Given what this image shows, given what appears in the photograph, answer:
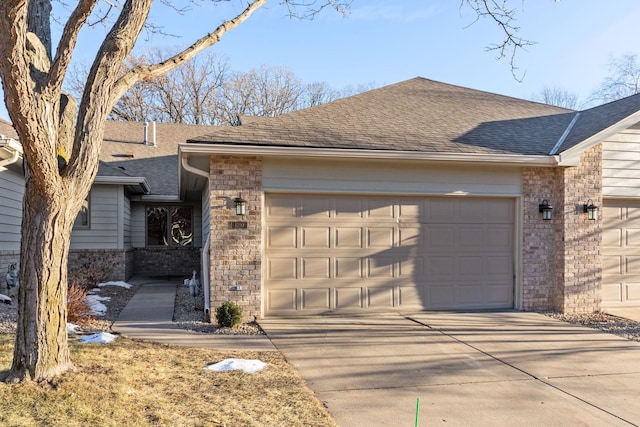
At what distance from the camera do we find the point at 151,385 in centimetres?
471

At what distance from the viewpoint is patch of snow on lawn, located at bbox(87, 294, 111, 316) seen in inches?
351

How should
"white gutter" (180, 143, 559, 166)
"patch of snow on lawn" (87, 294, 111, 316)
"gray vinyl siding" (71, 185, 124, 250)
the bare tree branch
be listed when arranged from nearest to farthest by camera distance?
the bare tree branch
"white gutter" (180, 143, 559, 166)
"patch of snow on lawn" (87, 294, 111, 316)
"gray vinyl siding" (71, 185, 124, 250)

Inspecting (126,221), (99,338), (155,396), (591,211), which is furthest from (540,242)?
(126,221)

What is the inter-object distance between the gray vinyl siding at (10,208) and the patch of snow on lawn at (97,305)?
8.05 feet

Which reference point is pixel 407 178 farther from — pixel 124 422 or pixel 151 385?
pixel 124 422

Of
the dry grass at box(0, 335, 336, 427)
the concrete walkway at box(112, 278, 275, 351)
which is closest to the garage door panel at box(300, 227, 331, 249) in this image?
the concrete walkway at box(112, 278, 275, 351)

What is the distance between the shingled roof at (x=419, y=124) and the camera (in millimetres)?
8492

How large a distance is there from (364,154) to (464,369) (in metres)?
3.92

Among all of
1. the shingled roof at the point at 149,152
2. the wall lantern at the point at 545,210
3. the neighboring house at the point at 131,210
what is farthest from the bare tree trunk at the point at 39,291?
the shingled roof at the point at 149,152

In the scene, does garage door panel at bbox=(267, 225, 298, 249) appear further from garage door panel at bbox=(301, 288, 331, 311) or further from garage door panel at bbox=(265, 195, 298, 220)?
garage door panel at bbox=(301, 288, 331, 311)

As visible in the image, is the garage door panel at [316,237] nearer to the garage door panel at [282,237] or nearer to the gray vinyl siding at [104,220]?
the garage door panel at [282,237]

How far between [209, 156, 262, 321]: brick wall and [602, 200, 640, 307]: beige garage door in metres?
6.79

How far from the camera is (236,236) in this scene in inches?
319

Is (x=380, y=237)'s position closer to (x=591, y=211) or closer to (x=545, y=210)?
(x=545, y=210)
